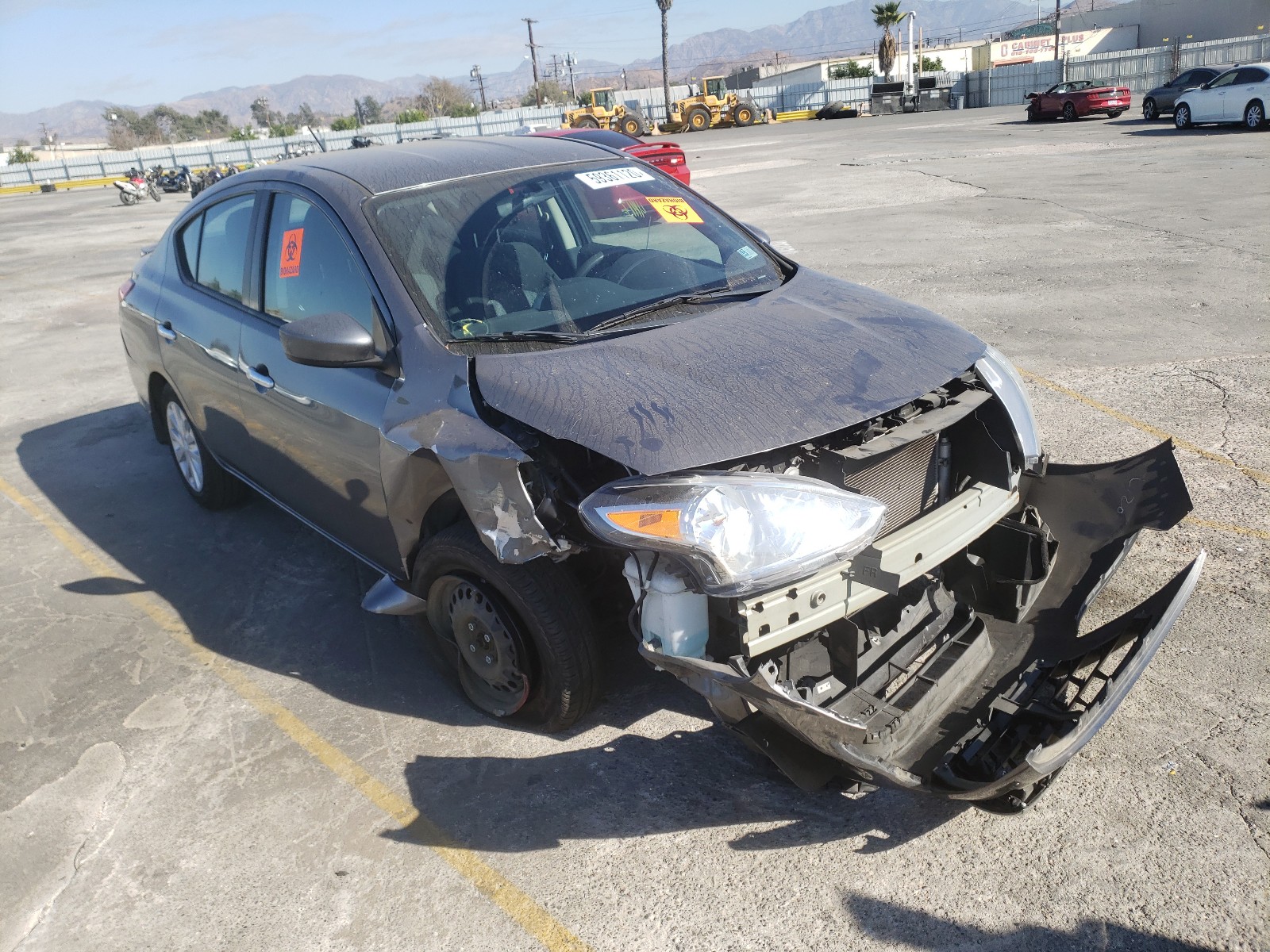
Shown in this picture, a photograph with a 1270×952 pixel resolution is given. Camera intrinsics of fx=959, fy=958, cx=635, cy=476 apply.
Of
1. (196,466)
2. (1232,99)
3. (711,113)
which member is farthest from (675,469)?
(711,113)

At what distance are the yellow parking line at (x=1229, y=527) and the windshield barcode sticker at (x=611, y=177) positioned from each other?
9.41 feet

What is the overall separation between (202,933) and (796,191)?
54.3 ft

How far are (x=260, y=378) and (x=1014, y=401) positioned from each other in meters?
2.90

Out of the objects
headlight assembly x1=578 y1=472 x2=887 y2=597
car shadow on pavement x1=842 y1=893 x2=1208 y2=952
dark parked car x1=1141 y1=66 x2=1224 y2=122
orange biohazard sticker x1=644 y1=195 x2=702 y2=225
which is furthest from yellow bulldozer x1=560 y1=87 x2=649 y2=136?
car shadow on pavement x1=842 y1=893 x2=1208 y2=952

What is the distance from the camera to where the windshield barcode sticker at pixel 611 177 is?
13.1 feet

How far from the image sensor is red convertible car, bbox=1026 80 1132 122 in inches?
1162

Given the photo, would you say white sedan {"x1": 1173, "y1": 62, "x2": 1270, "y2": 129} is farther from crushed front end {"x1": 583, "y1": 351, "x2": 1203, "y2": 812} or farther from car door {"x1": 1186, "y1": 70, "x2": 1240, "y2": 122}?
crushed front end {"x1": 583, "y1": 351, "x2": 1203, "y2": 812}

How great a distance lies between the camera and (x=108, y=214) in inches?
1085

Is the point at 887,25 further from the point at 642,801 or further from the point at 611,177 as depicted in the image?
the point at 642,801

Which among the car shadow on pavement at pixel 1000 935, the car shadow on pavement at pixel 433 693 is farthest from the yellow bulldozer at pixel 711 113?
the car shadow on pavement at pixel 1000 935

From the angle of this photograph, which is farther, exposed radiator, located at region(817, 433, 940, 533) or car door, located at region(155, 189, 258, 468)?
car door, located at region(155, 189, 258, 468)

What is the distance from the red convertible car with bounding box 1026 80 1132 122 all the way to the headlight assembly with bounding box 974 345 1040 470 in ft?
102

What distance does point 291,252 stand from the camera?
3797 millimetres

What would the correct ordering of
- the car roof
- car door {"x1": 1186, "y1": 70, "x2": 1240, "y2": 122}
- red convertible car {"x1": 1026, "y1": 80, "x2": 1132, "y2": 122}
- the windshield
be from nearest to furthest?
the windshield, the car roof, car door {"x1": 1186, "y1": 70, "x2": 1240, "y2": 122}, red convertible car {"x1": 1026, "y1": 80, "x2": 1132, "y2": 122}
